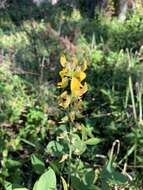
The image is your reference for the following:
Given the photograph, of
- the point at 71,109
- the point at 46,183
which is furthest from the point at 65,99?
the point at 46,183

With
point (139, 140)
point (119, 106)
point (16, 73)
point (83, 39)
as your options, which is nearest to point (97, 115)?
point (119, 106)

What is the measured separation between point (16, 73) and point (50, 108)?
0.68 metres

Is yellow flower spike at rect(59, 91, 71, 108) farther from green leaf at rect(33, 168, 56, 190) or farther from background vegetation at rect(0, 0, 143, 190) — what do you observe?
green leaf at rect(33, 168, 56, 190)

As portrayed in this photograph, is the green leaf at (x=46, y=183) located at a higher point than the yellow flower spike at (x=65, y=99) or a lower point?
lower

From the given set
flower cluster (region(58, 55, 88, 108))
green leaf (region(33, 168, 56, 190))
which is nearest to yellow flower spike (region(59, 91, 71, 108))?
flower cluster (region(58, 55, 88, 108))

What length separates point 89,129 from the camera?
3.20m

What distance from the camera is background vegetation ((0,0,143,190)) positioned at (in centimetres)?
218

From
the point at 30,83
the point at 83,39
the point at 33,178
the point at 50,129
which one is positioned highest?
the point at 83,39

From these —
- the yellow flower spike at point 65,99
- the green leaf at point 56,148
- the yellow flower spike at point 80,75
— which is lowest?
the green leaf at point 56,148

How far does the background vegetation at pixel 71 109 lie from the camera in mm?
2182

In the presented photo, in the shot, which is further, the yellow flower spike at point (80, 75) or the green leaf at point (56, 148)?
the green leaf at point (56, 148)

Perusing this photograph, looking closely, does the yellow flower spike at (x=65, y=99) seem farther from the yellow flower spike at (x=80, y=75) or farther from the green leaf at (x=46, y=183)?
the green leaf at (x=46, y=183)

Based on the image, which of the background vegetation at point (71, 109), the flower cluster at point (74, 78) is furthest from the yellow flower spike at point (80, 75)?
the background vegetation at point (71, 109)

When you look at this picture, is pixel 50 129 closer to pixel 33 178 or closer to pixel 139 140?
pixel 33 178
